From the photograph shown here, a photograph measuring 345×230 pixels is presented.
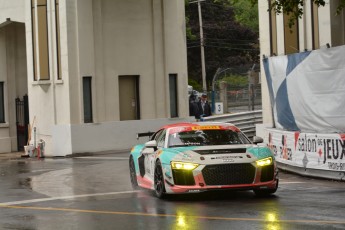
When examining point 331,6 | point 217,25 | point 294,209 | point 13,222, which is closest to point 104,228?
point 13,222

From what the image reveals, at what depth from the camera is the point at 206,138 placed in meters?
15.7

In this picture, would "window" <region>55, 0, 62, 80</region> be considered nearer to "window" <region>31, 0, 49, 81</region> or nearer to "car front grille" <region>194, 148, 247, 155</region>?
"window" <region>31, 0, 49, 81</region>

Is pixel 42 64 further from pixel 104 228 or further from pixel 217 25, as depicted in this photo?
pixel 217 25

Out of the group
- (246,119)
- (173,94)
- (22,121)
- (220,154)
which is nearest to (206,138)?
(220,154)

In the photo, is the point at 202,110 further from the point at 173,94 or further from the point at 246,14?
the point at 246,14

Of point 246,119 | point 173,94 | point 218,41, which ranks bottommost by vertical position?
point 246,119

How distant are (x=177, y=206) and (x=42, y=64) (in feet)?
64.8

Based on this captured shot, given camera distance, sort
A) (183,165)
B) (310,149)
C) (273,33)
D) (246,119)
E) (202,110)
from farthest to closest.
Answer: (246,119)
(202,110)
(273,33)
(310,149)
(183,165)

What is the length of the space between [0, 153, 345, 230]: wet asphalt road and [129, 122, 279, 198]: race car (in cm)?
28

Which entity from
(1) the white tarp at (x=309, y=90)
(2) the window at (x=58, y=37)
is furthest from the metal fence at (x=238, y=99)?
(1) the white tarp at (x=309, y=90)

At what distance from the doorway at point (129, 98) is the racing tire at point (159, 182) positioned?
58.8 feet

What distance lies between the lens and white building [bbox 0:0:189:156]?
104ft

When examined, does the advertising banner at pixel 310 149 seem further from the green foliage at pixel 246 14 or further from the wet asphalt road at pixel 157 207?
the green foliage at pixel 246 14

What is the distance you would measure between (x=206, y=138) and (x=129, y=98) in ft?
59.0
